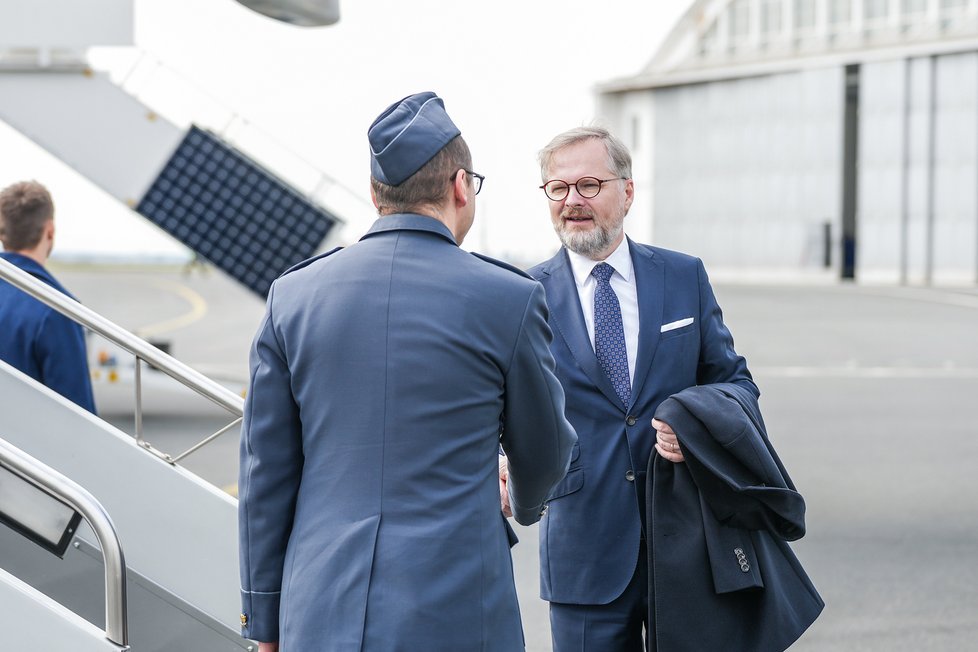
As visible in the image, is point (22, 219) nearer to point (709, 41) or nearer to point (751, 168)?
point (751, 168)

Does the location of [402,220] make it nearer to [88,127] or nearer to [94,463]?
[94,463]

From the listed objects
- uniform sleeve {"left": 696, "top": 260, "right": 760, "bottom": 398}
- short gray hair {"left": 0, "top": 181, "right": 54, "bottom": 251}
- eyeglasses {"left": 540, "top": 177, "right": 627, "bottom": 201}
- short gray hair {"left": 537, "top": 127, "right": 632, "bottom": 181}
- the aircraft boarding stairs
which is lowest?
the aircraft boarding stairs

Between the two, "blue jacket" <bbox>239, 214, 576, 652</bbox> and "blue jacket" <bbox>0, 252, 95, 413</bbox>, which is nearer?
"blue jacket" <bbox>239, 214, 576, 652</bbox>

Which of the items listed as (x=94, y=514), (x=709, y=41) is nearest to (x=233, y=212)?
(x=94, y=514)

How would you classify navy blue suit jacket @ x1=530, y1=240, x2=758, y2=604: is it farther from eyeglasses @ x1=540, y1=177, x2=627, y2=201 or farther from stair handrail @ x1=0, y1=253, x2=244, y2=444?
stair handrail @ x1=0, y1=253, x2=244, y2=444

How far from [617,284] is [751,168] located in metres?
37.8

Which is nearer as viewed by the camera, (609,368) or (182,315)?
(609,368)

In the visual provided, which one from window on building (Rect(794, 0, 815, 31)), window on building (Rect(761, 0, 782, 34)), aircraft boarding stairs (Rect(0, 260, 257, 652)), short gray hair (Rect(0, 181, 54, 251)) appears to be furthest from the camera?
window on building (Rect(761, 0, 782, 34))

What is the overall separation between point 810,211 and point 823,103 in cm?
371

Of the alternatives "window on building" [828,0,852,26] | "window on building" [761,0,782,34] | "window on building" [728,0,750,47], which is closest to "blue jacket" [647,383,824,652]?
"window on building" [828,0,852,26]

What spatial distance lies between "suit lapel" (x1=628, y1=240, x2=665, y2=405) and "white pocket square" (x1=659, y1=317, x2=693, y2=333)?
13 mm

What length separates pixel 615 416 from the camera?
278cm

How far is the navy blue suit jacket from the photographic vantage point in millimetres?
2732

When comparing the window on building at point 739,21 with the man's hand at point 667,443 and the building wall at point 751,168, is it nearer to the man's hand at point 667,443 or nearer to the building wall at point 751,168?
the building wall at point 751,168
